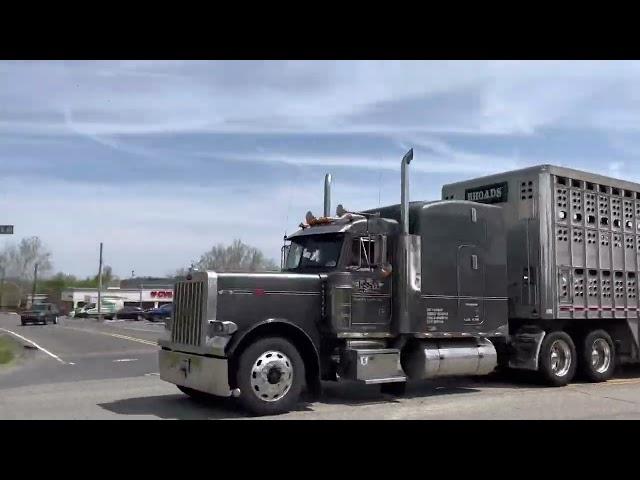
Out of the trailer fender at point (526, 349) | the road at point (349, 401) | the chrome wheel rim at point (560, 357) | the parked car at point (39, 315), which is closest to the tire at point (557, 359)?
the chrome wheel rim at point (560, 357)

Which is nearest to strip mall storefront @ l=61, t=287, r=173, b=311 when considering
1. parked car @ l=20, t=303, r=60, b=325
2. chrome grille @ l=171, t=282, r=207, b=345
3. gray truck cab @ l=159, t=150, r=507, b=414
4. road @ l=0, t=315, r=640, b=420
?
parked car @ l=20, t=303, r=60, b=325

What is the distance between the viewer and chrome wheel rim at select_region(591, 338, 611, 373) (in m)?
12.4

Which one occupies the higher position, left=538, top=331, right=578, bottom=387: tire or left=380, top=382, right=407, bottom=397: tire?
left=538, top=331, right=578, bottom=387: tire

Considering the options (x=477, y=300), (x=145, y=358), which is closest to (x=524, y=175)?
(x=477, y=300)

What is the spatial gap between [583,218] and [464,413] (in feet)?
17.7

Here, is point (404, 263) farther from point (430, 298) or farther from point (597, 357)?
point (597, 357)

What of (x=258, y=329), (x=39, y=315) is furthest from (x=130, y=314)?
(x=258, y=329)

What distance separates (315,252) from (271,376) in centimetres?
231

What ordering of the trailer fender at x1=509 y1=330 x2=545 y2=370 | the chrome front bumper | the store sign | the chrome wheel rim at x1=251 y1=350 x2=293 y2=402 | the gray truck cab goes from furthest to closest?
the store sign < the trailer fender at x1=509 y1=330 x2=545 y2=370 < the gray truck cab < the chrome wheel rim at x1=251 y1=350 x2=293 y2=402 < the chrome front bumper

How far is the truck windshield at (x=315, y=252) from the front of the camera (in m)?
9.62

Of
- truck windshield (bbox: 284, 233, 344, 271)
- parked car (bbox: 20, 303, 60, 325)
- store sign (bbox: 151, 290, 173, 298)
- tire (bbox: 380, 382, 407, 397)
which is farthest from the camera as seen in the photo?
store sign (bbox: 151, 290, 173, 298)

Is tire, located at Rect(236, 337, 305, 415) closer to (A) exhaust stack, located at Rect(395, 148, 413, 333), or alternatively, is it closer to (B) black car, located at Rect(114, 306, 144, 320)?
(A) exhaust stack, located at Rect(395, 148, 413, 333)

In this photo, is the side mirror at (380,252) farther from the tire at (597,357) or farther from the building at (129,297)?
the building at (129,297)
